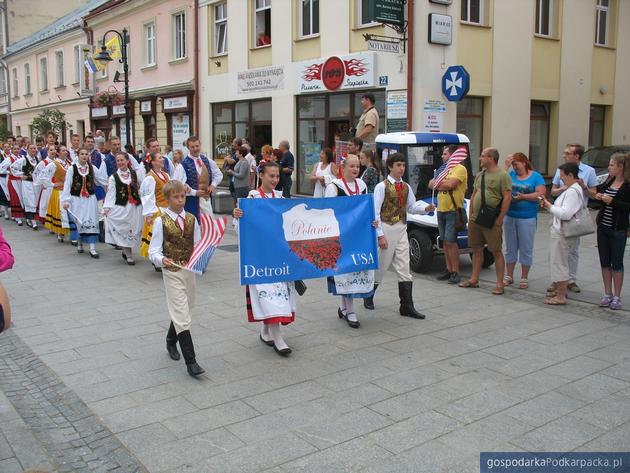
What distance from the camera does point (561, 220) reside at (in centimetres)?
779

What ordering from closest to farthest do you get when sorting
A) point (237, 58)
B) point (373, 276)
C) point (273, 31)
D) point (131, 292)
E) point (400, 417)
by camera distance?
1. point (400, 417)
2. point (373, 276)
3. point (131, 292)
4. point (273, 31)
5. point (237, 58)

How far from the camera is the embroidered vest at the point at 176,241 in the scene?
18.3 feet

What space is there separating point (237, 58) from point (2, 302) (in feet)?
60.4

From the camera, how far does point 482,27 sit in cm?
1606

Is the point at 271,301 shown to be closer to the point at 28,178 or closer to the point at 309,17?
the point at 28,178

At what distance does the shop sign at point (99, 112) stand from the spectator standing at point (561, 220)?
83.3 feet

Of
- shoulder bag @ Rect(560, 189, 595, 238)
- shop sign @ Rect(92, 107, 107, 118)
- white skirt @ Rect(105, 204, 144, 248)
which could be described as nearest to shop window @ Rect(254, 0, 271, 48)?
white skirt @ Rect(105, 204, 144, 248)

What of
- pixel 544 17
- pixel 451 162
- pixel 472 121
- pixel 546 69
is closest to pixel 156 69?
pixel 472 121

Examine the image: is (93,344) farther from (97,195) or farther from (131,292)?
(97,195)

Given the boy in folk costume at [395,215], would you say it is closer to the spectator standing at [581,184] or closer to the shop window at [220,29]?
the spectator standing at [581,184]

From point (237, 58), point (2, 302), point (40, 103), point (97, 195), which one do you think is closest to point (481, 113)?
point (237, 58)

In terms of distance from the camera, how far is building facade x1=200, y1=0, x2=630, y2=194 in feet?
51.2

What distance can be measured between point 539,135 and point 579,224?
11520 mm

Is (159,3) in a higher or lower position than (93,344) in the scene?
higher
